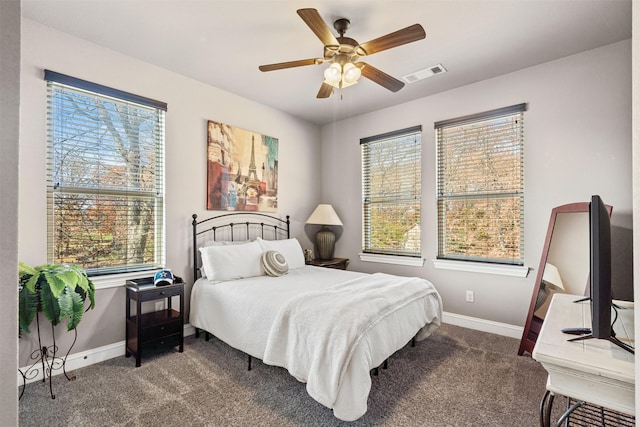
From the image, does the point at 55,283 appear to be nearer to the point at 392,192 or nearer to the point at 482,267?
the point at 392,192

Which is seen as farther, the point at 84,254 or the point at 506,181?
the point at 506,181

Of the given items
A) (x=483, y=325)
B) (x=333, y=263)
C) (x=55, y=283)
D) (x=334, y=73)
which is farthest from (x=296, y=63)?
(x=483, y=325)

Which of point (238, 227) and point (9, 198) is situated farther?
point (238, 227)

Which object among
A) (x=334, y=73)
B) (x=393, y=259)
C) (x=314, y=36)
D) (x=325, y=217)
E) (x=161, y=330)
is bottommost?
(x=161, y=330)

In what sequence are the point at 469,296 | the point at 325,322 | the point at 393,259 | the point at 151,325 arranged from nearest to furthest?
the point at 325,322 → the point at 151,325 → the point at 469,296 → the point at 393,259

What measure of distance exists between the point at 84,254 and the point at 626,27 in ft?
15.6

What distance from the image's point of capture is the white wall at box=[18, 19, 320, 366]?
2.28 m

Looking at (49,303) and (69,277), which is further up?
(69,277)

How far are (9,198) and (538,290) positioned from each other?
3.58m

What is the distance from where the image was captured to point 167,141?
10.1 ft

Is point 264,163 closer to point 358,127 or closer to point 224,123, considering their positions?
point 224,123

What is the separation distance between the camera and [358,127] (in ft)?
14.5

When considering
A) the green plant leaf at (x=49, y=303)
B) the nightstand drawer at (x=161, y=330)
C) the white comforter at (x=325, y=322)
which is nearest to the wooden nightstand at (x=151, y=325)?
the nightstand drawer at (x=161, y=330)

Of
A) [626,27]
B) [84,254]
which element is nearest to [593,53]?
[626,27]
